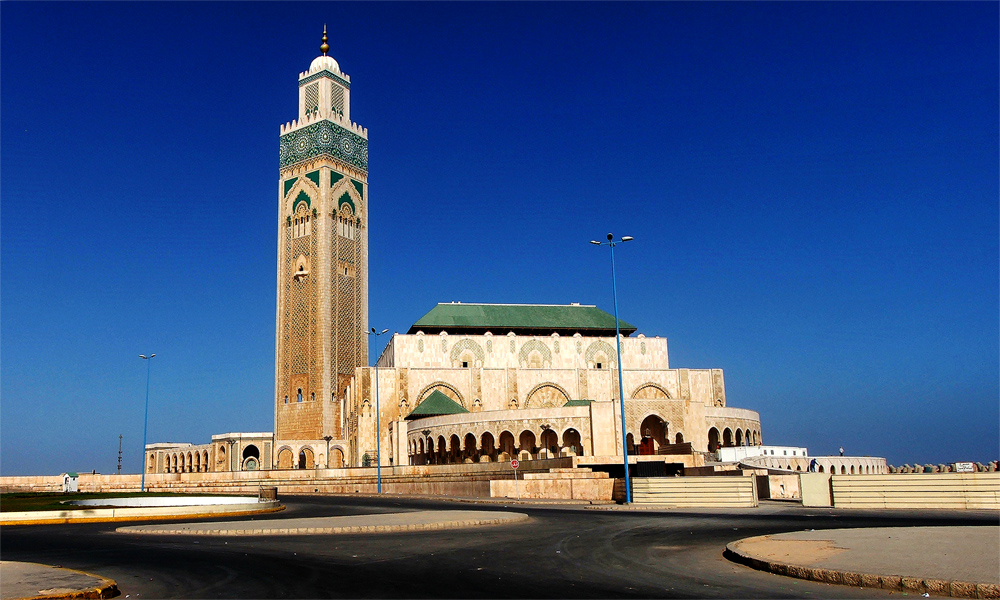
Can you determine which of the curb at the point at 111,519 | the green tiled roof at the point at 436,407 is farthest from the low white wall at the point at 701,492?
the green tiled roof at the point at 436,407

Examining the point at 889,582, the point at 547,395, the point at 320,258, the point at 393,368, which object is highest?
the point at 320,258

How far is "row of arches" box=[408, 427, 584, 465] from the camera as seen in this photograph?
52.9m

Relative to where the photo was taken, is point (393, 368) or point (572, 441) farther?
point (393, 368)

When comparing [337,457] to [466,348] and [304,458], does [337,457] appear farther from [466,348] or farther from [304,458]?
[466,348]

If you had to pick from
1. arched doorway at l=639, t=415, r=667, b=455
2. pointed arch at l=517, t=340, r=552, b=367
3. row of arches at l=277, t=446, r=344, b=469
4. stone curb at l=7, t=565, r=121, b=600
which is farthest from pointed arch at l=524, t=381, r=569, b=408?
stone curb at l=7, t=565, r=121, b=600

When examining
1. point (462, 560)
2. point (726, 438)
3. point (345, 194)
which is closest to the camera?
point (462, 560)

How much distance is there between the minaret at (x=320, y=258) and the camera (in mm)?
67375

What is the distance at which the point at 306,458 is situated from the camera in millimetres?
65625

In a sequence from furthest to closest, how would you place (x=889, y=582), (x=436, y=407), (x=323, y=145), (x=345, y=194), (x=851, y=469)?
1. (x=345, y=194)
2. (x=323, y=145)
3. (x=436, y=407)
4. (x=851, y=469)
5. (x=889, y=582)

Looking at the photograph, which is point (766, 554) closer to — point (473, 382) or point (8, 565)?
point (8, 565)

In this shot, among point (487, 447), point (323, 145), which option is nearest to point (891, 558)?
point (487, 447)

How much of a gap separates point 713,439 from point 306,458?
32610mm

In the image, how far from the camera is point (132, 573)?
1098cm

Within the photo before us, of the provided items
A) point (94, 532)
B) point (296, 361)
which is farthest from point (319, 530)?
point (296, 361)
